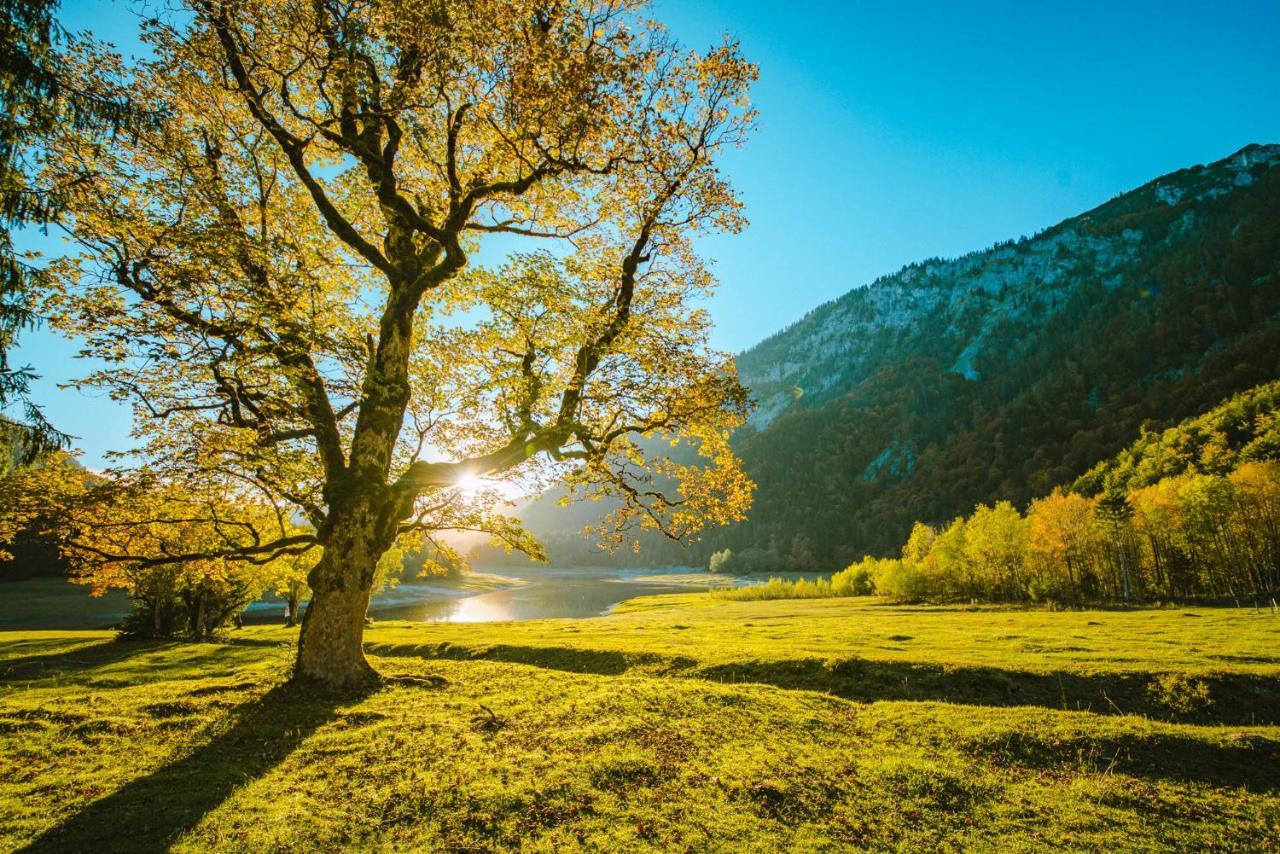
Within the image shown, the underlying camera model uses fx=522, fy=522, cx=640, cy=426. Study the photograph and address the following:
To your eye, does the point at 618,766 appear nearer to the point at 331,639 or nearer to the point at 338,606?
the point at 338,606

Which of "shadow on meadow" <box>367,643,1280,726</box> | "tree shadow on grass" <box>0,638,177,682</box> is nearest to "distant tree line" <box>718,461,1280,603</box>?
"shadow on meadow" <box>367,643,1280,726</box>

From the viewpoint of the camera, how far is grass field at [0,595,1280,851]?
6.21m

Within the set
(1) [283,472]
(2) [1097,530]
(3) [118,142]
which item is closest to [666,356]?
(1) [283,472]

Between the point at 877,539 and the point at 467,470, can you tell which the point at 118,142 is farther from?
the point at 877,539

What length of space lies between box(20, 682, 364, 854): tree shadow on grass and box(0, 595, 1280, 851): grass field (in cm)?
4

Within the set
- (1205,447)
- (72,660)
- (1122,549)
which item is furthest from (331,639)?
(1205,447)

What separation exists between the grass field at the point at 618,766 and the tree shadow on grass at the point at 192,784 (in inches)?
1.4

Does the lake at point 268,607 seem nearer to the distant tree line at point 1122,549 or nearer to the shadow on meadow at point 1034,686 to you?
the distant tree line at point 1122,549

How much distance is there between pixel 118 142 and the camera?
10.4 m

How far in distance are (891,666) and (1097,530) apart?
6749 centimetres

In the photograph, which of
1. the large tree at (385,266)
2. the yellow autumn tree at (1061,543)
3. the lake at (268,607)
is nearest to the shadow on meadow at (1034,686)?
the large tree at (385,266)

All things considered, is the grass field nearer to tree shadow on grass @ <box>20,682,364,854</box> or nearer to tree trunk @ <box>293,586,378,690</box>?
tree shadow on grass @ <box>20,682,364,854</box>

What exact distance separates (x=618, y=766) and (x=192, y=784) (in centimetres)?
574

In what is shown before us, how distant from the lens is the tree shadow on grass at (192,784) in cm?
559
